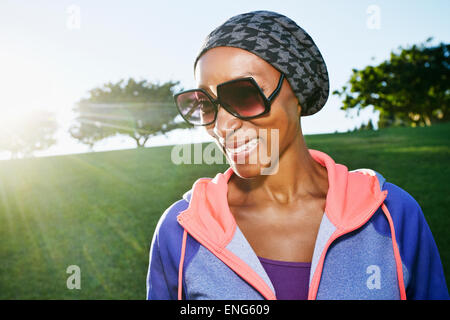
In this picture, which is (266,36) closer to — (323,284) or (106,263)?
(323,284)

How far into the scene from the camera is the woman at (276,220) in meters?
1.73

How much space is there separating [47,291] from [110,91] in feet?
125

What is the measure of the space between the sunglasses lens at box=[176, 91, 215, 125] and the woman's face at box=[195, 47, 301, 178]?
2.9 inches

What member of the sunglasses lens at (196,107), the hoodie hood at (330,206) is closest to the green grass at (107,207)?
the hoodie hood at (330,206)

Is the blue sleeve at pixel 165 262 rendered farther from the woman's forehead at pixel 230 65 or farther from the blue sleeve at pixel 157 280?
the woman's forehead at pixel 230 65

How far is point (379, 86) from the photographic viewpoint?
105ft

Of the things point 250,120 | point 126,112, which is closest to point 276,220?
point 250,120

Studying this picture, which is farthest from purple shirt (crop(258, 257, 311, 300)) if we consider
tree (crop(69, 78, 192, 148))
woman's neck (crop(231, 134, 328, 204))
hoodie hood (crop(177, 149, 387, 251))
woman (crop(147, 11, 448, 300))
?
tree (crop(69, 78, 192, 148))

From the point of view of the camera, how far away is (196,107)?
6.89ft

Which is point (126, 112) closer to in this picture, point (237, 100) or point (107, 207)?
point (107, 207)

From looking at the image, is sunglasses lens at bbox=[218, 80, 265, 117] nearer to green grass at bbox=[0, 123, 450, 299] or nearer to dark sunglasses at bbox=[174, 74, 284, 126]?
dark sunglasses at bbox=[174, 74, 284, 126]
